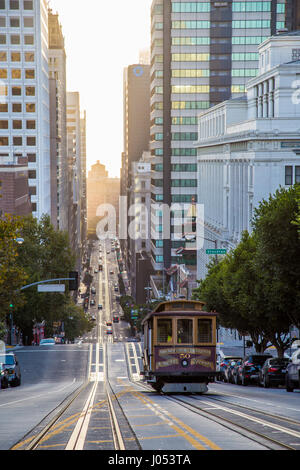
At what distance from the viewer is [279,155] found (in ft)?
256

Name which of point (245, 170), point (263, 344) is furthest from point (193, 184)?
point (263, 344)

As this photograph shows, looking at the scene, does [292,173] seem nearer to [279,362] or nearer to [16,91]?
[279,362]

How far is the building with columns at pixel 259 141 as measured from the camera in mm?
78250

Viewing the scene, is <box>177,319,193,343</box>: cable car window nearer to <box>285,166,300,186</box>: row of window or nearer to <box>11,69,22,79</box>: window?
<box>285,166,300,186</box>: row of window

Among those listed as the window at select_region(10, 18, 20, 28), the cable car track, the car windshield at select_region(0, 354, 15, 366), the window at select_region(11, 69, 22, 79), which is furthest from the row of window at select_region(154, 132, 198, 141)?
the cable car track

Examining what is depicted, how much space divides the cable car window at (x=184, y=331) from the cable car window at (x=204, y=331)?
1.14 ft

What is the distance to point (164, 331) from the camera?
96.2ft

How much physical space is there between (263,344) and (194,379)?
28853 millimetres

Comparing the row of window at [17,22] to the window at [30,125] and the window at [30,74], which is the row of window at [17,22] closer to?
the window at [30,74]

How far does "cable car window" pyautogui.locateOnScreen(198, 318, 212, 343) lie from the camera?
2923 centimetres

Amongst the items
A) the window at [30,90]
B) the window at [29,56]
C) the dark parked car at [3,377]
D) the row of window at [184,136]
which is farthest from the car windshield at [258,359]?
the row of window at [184,136]

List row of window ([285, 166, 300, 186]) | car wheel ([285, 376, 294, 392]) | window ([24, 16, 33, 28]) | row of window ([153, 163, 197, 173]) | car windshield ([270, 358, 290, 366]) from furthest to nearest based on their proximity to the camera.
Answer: row of window ([153, 163, 197, 173]) < window ([24, 16, 33, 28]) < row of window ([285, 166, 300, 186]) < car windshield ([270, 358, 290, 366]) < car wheel ([285, 376, 294, 392])

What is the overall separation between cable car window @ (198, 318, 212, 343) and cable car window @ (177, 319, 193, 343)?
348 mm
